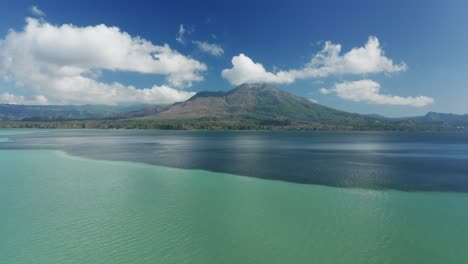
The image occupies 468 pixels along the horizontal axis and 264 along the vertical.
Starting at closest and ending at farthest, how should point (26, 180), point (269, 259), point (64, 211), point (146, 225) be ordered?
1. point (269, 259)
2. point (146, 225)
3. point (64, 211)
4. point (26, 180)

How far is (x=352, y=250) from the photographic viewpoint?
17.5 metres

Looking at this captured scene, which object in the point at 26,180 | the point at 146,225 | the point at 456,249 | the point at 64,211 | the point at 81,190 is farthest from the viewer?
the point at 26,180

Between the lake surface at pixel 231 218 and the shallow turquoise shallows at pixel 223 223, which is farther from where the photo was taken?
the lake surface at pixel 231 218

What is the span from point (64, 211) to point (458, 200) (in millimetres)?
40384

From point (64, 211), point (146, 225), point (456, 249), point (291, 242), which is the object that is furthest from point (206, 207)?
point (456, 249)

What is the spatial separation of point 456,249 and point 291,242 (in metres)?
11.1

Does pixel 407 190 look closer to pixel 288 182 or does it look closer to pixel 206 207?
pixel 288 182

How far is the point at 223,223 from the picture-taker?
72.4ft

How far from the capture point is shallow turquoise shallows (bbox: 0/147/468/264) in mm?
17031

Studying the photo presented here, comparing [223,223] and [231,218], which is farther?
[231,218]

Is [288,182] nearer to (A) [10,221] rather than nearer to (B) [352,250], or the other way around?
(B) [352,250]

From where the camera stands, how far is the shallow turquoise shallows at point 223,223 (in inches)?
671

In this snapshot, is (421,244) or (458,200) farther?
(458,200)

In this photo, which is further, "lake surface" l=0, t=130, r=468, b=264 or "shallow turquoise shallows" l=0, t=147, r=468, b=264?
"lake surface" l=0, t=130, r=468, b=264
